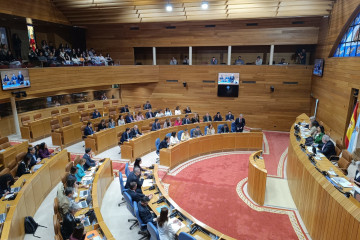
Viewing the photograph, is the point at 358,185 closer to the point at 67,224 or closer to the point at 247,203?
the point at 247,203

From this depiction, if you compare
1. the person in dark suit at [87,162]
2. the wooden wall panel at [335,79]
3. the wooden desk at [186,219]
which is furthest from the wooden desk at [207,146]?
the wooden wall panel at [335,79]

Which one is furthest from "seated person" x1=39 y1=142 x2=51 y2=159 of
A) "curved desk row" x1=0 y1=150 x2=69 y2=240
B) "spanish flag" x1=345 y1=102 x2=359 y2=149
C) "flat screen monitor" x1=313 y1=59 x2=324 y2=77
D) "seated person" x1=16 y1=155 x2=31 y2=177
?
"flat screen monitor" x1=313 y1=59 x2=324 y2=77

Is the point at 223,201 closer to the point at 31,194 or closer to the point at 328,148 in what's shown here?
the point at 328,148

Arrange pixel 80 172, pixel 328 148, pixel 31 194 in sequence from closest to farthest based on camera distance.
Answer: pixel 31 194 → pixel 80 172 → pixel 328 148

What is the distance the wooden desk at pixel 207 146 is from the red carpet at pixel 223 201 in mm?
501

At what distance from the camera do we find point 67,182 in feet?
17.8

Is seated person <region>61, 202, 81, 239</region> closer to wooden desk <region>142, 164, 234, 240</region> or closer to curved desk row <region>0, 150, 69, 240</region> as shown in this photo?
curved desk row <region>0, 150, 69, 240</region>

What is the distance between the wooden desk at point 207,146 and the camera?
8727mm

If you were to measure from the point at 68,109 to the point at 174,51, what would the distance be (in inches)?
312

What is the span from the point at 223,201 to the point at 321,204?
2616 mm

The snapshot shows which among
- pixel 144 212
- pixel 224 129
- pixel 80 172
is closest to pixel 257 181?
pixel 144 212

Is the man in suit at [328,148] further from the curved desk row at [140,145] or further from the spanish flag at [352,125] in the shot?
the curved desk row at [140,145]

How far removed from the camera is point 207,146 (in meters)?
10.3

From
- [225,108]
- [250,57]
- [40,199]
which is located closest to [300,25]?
[250,57]
